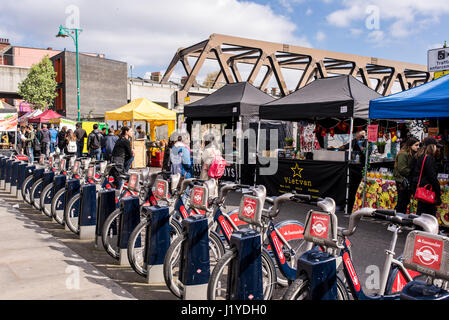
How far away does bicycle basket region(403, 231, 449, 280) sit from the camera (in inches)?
Answer: 97.4

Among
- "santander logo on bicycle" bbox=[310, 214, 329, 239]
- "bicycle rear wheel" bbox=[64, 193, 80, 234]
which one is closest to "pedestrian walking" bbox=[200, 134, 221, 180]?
"bicycle rear wheel" bbox=[64, 193, 80, 234]

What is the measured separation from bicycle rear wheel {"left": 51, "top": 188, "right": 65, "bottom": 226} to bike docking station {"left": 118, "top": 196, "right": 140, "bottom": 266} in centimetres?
274

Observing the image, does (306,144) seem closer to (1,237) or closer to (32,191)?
(32,191)

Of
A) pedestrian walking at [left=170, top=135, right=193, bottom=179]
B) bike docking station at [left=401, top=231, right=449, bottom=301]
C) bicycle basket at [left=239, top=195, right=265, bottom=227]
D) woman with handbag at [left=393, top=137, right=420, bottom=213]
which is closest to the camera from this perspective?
bike docking station at [left=401, top=231, right=449, bottom=301]

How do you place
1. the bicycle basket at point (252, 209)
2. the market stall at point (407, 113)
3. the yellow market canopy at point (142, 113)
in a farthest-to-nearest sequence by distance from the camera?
the yellow market canopy at point (142, 113), the market stall at point (407, 113), the bicycle basket at point (252, 209)

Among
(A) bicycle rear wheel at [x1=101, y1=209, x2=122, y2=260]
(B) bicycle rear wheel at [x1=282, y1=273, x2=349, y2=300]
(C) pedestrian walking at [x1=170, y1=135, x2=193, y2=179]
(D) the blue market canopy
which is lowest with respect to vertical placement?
(A) bicycle rear wheel at [x1=101, y1=209, x2=122, y2=260]

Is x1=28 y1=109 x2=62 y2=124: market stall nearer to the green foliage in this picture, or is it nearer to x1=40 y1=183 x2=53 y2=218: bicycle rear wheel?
the green foliage

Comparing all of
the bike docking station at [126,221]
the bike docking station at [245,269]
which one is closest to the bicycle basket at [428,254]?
the bike docking station at [245,269]

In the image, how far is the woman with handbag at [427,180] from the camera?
6520 millimetres

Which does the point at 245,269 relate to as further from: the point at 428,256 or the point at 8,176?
the point at 8,176

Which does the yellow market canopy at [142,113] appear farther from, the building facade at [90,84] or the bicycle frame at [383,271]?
the building facade at [90,84]

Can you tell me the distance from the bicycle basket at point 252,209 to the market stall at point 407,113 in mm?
4714

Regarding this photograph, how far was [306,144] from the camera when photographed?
1388 cm
